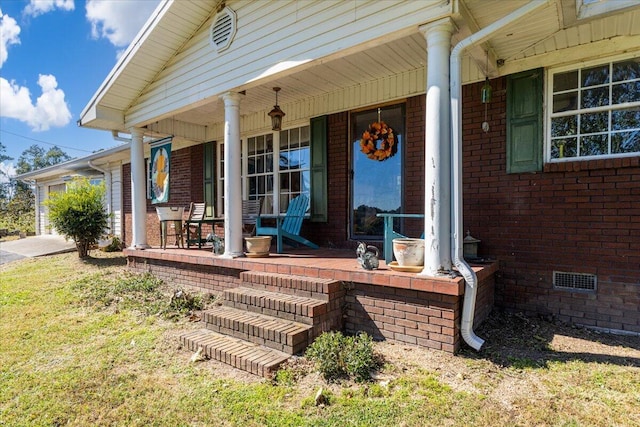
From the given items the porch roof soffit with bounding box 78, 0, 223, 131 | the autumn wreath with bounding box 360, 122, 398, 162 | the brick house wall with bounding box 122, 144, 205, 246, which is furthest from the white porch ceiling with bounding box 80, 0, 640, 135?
the brick house wall with bounding box 122, 144, 205, 246

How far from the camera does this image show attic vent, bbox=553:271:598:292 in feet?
11.5

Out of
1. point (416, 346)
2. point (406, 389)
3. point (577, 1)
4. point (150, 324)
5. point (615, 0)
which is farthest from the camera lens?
point (150, 324)

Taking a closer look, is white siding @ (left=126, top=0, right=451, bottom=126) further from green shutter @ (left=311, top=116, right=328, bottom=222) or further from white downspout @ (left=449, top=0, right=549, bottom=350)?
green shutter @ (left=311, top=116, right=328, bottom=222)

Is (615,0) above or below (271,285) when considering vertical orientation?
above

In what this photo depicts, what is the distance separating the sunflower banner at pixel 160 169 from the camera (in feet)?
20.0

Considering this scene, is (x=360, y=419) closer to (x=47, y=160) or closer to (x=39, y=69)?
(x=39, y=69)

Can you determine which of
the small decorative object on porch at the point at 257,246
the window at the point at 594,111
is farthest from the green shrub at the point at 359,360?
the window at the point at 594,111

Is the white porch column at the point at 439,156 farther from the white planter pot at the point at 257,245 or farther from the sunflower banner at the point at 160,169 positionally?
the sunflower banner at the point at 160,169

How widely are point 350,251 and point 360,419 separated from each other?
120 inches

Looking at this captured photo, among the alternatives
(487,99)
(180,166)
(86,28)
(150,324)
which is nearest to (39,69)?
(86,28)

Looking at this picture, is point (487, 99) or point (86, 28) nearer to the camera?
point (487, 99)

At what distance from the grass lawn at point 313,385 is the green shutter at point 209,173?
3703mm

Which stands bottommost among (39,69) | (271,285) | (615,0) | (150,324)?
(150,324)

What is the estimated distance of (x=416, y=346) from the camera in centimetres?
298
